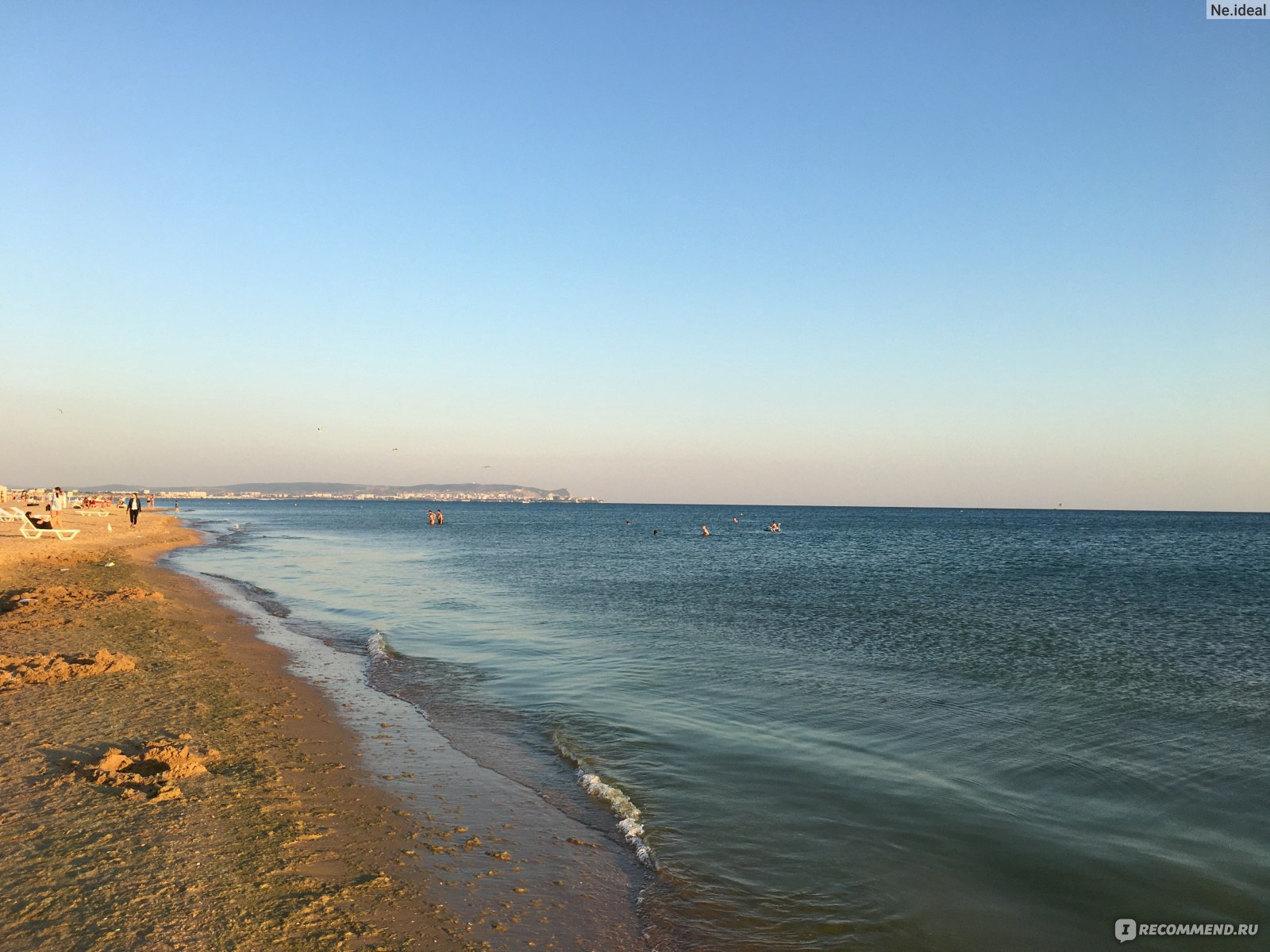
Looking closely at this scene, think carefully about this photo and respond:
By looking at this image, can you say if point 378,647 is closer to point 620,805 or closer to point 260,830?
point 620,805

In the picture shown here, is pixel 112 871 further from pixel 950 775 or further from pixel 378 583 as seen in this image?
pixel 378 583

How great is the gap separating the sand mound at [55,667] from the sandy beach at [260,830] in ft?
0.13

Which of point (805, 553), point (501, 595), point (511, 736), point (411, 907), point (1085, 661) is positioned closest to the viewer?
point (411, 907)

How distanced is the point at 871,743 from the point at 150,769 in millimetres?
9286

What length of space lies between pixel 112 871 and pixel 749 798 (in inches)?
246

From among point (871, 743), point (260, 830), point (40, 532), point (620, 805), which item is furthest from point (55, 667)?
point (40, 532)

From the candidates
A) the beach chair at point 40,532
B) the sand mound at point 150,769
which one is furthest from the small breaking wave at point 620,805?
the beach chair at point 40,532

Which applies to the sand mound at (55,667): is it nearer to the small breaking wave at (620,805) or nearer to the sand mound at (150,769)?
the sand mound at (150,769)

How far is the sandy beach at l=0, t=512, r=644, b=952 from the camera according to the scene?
5.59 m

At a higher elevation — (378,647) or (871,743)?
(871,743)

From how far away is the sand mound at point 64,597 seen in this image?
18.5 meters

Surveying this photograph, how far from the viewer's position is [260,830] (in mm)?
7066

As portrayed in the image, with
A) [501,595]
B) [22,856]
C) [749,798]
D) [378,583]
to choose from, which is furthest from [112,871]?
[378,583]

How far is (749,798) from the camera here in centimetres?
905
